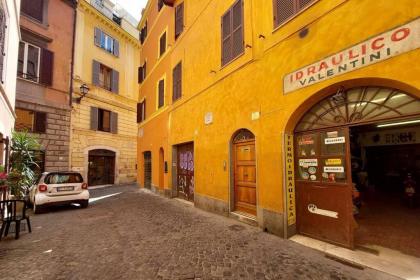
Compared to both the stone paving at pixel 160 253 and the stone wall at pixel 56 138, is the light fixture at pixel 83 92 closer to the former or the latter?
the stone wall at pixel 56 138

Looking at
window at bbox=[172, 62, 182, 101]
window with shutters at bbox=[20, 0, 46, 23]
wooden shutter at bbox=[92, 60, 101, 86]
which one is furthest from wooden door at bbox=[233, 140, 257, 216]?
wooden shutter at bbox=[92, 60, 101, 86]

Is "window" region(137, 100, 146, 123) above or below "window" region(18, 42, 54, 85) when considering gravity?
below

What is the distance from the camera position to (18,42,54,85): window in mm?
11766

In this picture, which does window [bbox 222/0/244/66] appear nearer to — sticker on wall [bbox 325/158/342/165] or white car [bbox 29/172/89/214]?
sticker on wall [bbox 325/158/342/165]

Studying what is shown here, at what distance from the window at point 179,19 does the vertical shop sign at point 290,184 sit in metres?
8.24

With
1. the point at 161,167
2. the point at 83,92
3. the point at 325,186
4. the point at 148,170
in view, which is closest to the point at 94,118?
the point at 83,92

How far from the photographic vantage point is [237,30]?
21.8ft

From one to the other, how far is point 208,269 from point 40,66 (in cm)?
1474

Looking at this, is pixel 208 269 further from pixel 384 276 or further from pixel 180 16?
pixel 180 16

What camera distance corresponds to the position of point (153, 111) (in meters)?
13.8

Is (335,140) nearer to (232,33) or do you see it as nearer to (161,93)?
(232,33)

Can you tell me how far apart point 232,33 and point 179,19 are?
5.22 metres

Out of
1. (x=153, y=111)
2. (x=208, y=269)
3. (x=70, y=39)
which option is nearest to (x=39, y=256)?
(x=208, y=269)

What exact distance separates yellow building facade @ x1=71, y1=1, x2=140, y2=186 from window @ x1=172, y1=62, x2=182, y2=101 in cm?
754
